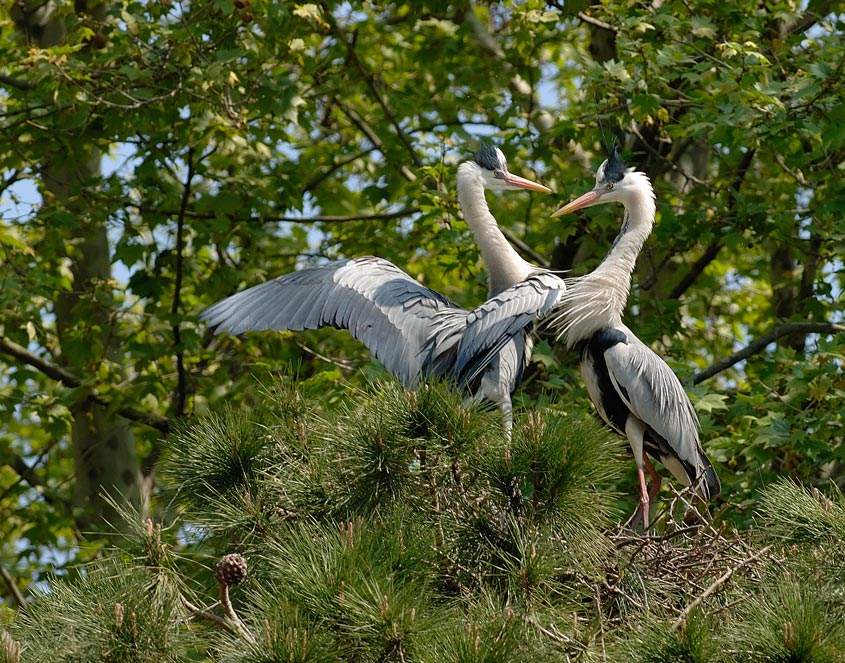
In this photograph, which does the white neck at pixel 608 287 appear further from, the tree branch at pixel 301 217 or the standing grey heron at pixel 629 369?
the tree branch at pixel 301 217

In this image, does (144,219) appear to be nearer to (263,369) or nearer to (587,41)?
(263,369)

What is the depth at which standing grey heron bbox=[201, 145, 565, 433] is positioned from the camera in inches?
204

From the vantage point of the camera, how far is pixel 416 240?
8.40m

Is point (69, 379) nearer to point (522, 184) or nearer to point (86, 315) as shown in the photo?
point (86, 315)

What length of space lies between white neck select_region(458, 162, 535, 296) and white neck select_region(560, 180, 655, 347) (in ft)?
1.08

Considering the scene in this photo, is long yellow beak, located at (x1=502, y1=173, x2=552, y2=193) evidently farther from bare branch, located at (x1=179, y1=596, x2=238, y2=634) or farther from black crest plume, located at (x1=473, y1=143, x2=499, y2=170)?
bare branch, located at (x1=179, y1=596, x2=238, y2=634)

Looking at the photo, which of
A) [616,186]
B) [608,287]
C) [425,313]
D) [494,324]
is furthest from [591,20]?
[494,324]

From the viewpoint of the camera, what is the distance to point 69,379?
831 cm

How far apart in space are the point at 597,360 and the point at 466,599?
2691 millimetres

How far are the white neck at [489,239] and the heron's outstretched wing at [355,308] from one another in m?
0.43

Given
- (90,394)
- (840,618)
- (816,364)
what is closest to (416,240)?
(90,394)

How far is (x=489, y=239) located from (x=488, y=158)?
543mm

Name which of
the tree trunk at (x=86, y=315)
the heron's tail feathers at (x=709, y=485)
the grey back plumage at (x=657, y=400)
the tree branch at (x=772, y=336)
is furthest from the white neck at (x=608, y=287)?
the tree trunk at (x=86, y=315)

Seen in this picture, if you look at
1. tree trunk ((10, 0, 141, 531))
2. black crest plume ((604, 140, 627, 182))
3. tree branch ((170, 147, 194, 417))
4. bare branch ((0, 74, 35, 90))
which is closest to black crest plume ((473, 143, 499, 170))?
black crest plume ((604, 140, 627, 182))
